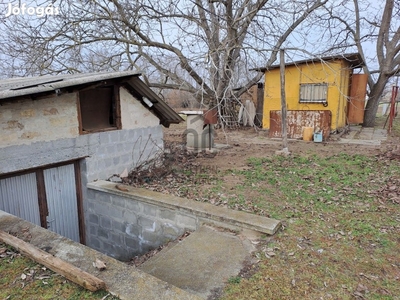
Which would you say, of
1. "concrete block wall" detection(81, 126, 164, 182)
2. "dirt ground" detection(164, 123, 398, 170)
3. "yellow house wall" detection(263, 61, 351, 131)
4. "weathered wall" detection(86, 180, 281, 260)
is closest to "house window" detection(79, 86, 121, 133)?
"concrete block wall" detection(81, 126, 164, 182)

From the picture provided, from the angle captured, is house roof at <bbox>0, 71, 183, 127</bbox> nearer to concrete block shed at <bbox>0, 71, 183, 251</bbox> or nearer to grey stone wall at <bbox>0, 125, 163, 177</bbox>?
concrete block shed at <bbox>0, 71, 183, 251</bbox>

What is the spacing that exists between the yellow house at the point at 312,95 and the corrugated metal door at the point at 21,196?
9124 mm

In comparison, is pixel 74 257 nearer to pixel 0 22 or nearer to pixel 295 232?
pixel 295 232

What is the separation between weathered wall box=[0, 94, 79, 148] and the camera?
449 centimetres

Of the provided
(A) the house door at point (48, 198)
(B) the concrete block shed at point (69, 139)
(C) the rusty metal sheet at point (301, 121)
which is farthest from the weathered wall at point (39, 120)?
(C) the rusty metal sheet at point (301, 121)

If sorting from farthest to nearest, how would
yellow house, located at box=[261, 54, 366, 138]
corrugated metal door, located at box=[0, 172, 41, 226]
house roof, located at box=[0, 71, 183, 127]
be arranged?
yellow house, located at box=[261, 54, 366, 138] < corrugated metal door, located at box=[0, 172, 41, 226] < house roof, located at box=[0, 71, 183, 127]

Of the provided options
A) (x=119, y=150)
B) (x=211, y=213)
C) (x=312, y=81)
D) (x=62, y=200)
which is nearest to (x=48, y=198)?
(x=62, y=200)

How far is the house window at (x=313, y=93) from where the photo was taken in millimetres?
12430

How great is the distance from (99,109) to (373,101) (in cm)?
1432

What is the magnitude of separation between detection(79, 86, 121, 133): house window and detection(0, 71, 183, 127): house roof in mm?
369

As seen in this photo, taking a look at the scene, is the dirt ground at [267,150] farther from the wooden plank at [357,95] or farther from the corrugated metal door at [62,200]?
the wooden plank at [357,95]

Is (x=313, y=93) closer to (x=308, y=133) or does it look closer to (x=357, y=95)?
(x=308, y=133)

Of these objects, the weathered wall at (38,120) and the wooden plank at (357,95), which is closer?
the weathered wall at (38,120)

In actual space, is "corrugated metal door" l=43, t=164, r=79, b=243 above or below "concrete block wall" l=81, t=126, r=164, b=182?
below
